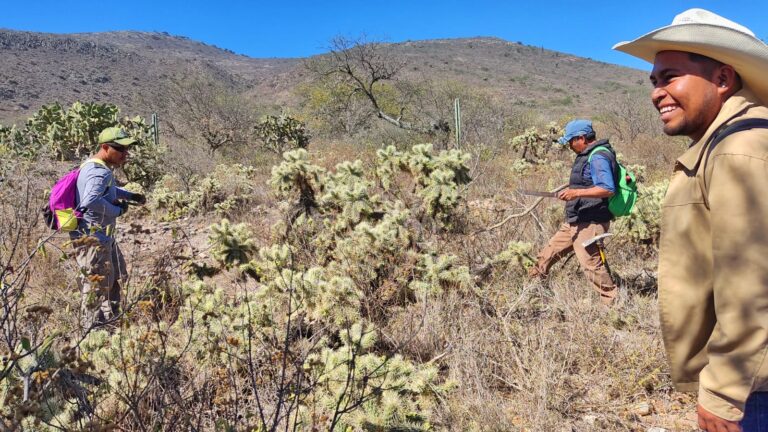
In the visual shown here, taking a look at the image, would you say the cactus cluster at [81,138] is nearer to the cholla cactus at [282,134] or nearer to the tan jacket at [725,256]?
the cholla cactus at [282,134]

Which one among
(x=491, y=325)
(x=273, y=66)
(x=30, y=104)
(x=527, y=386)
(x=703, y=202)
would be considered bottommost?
(x=527, y=386)

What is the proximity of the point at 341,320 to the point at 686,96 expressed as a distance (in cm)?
260

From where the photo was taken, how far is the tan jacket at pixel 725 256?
117 cm

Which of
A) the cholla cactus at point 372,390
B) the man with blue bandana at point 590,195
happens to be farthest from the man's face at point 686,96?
the man with blue bandana at point 590,195

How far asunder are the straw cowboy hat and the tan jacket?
66 millimetres

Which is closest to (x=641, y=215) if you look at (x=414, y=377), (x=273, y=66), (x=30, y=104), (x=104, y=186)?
(x=414, y=377)

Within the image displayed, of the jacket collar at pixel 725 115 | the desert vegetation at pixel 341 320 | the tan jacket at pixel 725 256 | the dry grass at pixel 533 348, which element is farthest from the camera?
the dry grass at pixel 533 348

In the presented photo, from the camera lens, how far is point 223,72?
60094 mm

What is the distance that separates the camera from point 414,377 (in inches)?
107

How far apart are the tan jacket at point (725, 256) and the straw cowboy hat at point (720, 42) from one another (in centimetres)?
7

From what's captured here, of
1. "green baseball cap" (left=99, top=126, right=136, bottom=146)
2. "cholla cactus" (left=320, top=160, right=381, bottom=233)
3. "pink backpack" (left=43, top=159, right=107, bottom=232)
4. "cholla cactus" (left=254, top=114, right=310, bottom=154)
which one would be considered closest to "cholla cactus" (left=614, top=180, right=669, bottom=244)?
"cholla cactus" (left=320, top=160, right=381, bottom=233)

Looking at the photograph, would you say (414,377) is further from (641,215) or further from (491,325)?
(641,215)

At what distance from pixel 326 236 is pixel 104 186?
80.9 inches

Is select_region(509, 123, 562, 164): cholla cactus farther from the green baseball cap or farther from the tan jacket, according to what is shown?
the tan jacket
